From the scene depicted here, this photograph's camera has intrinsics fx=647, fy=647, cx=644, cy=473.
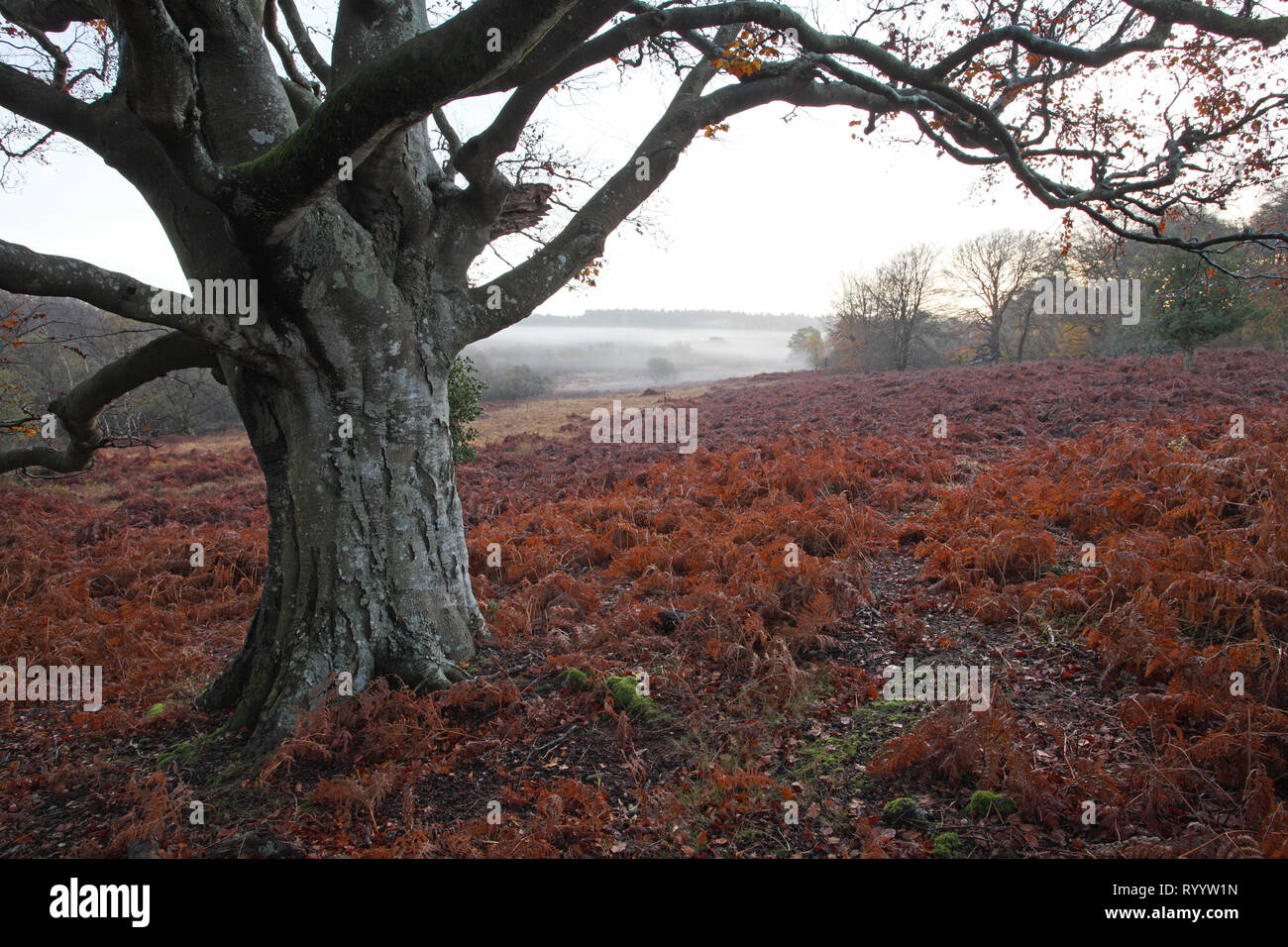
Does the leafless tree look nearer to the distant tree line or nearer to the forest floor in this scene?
the distant tree line

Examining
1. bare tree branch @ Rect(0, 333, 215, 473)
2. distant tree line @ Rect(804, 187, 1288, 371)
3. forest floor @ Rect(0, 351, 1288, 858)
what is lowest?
forest floor @ Rect(0, 351, 1288, 858)

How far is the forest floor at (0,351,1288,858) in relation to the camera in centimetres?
327

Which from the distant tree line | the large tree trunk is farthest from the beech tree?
the distant tree line

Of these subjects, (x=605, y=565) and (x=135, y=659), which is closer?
(x=135, y=659)

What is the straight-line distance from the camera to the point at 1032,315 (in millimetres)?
48469

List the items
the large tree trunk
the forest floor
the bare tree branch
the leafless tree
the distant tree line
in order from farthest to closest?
the leafless tree, the distant tree line, the bare tree branch, the large tree trunk, the forest floor

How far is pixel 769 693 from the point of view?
14.9 ft

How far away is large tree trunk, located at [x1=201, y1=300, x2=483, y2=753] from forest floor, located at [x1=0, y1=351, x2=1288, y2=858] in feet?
0.99

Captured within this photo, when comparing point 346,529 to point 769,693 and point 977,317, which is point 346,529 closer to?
point 769,693

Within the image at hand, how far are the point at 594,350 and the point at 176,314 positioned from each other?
87397mm

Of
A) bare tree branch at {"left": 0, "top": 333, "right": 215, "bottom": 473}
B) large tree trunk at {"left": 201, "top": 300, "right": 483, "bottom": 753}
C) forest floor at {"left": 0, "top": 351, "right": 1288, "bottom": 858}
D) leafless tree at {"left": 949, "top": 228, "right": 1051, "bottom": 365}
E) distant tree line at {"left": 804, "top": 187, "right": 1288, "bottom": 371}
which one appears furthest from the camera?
leafless tree at {"left": 949, "top": 228, "right": 1051, "bottom": 365}
